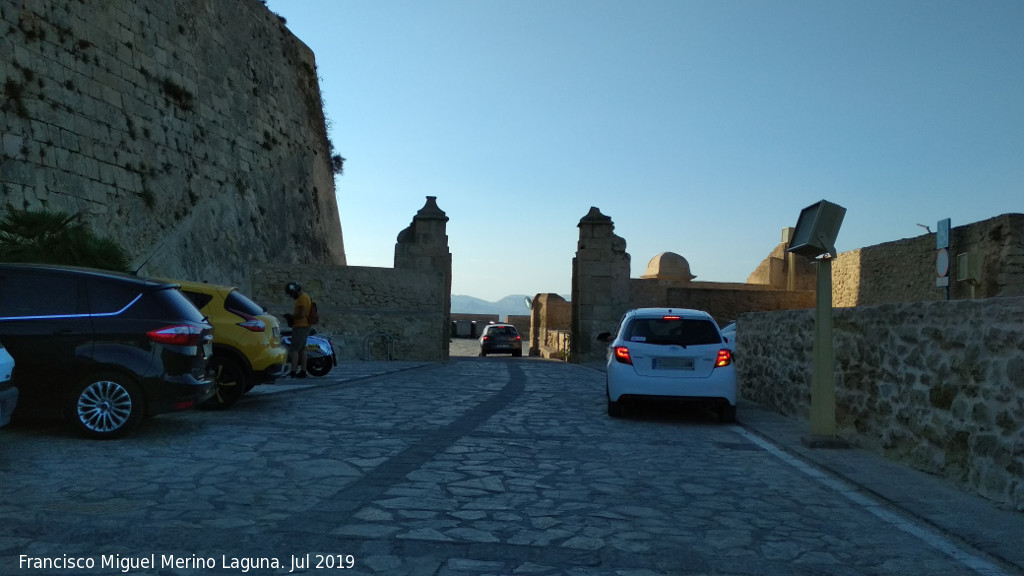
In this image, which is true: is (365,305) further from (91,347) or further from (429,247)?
(91,347)

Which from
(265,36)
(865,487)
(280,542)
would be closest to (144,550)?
(280,542)

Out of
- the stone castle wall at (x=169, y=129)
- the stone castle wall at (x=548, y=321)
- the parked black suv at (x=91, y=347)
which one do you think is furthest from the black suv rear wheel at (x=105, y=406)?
the stone castle wall at (x=548, y=321)

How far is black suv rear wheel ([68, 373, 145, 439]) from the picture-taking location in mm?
7699

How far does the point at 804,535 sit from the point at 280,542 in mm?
3127

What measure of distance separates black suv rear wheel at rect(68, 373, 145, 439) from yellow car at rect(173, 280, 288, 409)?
9.08ft

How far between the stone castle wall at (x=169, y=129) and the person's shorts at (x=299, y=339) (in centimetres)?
614

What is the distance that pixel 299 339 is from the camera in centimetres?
1527

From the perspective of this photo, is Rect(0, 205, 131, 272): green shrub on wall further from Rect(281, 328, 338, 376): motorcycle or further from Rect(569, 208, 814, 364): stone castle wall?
Rect(569, 208, 814, 364): stone castle wall

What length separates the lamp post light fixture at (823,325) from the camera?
28.3 ft

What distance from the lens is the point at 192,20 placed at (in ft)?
82.2

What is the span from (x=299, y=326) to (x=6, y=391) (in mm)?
8860

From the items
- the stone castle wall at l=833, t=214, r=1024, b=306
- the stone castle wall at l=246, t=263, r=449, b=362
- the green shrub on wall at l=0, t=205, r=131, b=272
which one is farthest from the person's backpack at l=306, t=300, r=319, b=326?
the stone castle wall at l=833, t=214, r=1024, b=306

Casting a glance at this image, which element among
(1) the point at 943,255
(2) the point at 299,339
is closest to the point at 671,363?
(2) the point at 299,339

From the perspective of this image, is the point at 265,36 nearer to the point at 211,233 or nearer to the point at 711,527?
the point at 211,233
